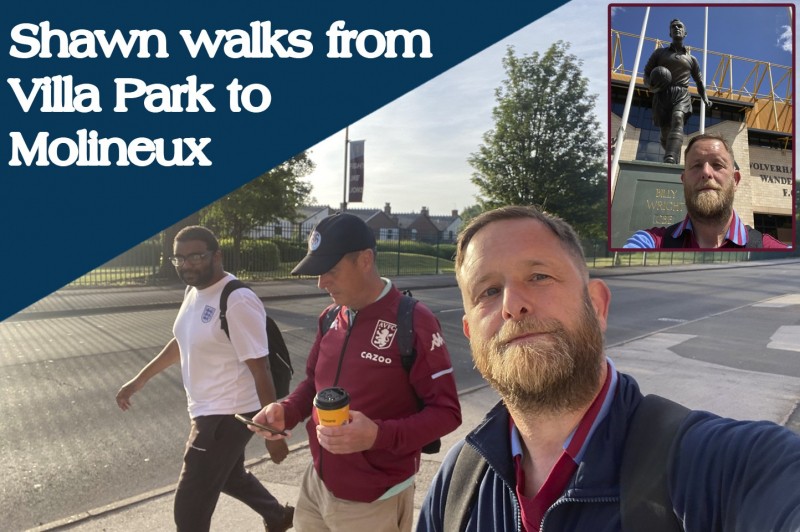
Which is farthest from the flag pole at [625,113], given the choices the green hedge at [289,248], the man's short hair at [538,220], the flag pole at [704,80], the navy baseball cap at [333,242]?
the green hedge at [289,248]

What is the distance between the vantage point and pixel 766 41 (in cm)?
182

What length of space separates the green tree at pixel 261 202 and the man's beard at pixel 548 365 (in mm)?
20704

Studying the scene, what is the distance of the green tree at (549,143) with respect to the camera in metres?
27.6

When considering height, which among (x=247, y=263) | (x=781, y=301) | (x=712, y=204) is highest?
(x=712, y=204)

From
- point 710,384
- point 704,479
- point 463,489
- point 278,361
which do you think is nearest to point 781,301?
point 710,384

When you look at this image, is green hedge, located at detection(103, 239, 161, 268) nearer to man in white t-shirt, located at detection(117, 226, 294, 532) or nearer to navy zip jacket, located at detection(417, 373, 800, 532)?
man in white t-shirt, located at detection(117, 226, 294, 532)

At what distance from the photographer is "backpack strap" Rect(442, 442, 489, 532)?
4.44ft

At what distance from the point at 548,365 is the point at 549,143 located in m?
28.2

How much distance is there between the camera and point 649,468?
1055 millimetres

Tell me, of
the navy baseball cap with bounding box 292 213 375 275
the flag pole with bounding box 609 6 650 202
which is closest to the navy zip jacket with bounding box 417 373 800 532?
the flag pole with bounding box 609 6 650 202

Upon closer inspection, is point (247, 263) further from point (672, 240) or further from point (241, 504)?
point (672, 240)

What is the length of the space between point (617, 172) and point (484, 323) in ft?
2.85

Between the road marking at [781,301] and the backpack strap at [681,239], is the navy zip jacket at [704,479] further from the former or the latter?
the road marking at [781,301]

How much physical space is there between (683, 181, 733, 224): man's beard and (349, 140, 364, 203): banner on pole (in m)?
21.3
